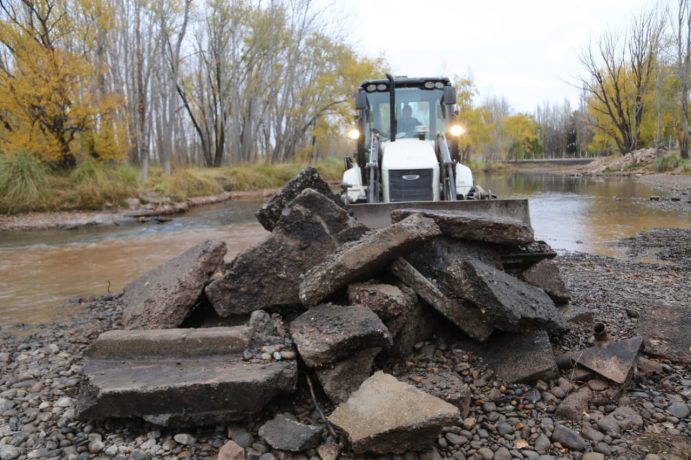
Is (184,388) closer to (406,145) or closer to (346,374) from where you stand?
(346,374)

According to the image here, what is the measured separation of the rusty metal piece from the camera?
3.90 m

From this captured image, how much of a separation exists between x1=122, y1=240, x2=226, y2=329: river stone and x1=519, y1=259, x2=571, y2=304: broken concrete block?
289 centimetres

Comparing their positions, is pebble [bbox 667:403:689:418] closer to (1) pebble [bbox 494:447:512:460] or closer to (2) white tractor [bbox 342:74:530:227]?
(1) pebble [bbox 494:447:512:460]

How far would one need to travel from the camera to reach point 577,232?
35.8 feet

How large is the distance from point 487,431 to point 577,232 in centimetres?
904

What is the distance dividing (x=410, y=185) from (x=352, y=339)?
14.1ft

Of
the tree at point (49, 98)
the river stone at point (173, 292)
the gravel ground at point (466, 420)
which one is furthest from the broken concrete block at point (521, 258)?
the tree at point (49, 98)

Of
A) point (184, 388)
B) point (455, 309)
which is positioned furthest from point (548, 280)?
point (184, 388)

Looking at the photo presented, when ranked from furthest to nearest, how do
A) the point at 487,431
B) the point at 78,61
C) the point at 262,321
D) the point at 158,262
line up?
the point at 78,61 → the point at 158,262 → the point at 262,321 → the point at 487,431

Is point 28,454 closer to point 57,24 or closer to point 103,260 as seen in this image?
point 103,260

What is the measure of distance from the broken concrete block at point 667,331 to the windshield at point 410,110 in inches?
202

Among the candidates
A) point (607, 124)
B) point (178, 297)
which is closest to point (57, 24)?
point (178, 297)

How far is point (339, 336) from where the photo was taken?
126 inches

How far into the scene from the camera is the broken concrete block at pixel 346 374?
10.5ft
